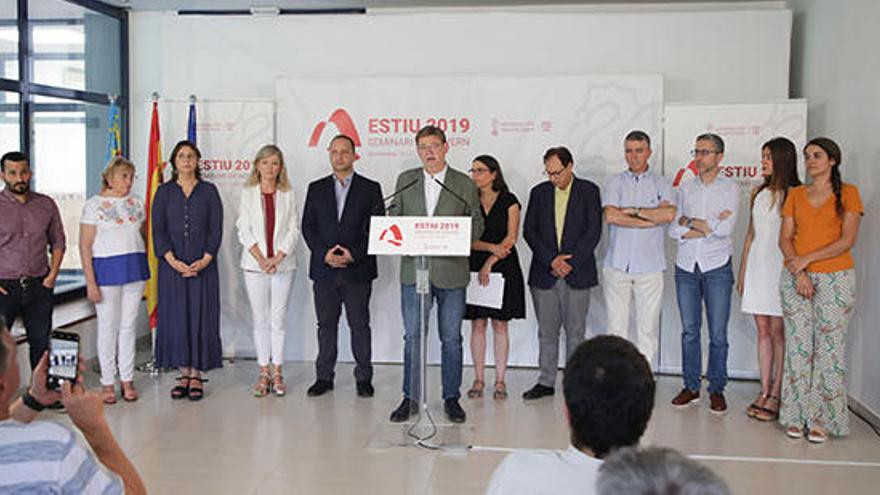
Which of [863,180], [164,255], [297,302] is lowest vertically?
[297,302]

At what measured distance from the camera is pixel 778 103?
21.0 ft

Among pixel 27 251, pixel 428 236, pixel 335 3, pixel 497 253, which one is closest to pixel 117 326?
pixel 27 251

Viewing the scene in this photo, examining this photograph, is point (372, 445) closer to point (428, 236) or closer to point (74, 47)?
point (428, 236)

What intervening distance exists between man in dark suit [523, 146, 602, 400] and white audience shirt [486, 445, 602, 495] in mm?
3938

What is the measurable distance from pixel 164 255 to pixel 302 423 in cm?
157

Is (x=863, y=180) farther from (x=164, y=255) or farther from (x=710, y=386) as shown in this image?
(x=164, y=255)

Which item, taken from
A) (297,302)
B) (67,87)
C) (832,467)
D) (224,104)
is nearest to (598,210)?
(832,467)

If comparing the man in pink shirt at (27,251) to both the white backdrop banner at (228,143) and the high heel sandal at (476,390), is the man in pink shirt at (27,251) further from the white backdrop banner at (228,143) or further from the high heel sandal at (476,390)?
the high heel sandal at (476,390)

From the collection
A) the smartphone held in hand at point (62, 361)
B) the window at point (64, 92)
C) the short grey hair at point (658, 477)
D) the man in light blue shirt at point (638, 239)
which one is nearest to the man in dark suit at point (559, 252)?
the man in light blue shirt at point (638, 239)

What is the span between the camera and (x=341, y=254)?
5.87 m

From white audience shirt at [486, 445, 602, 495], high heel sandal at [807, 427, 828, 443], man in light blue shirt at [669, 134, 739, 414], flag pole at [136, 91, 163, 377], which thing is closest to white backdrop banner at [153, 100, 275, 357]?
flag pole at [136, 91, 163, 377]

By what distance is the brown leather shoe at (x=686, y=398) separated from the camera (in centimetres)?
579

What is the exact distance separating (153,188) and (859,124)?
5.01 metres

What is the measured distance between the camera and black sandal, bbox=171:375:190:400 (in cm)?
591
